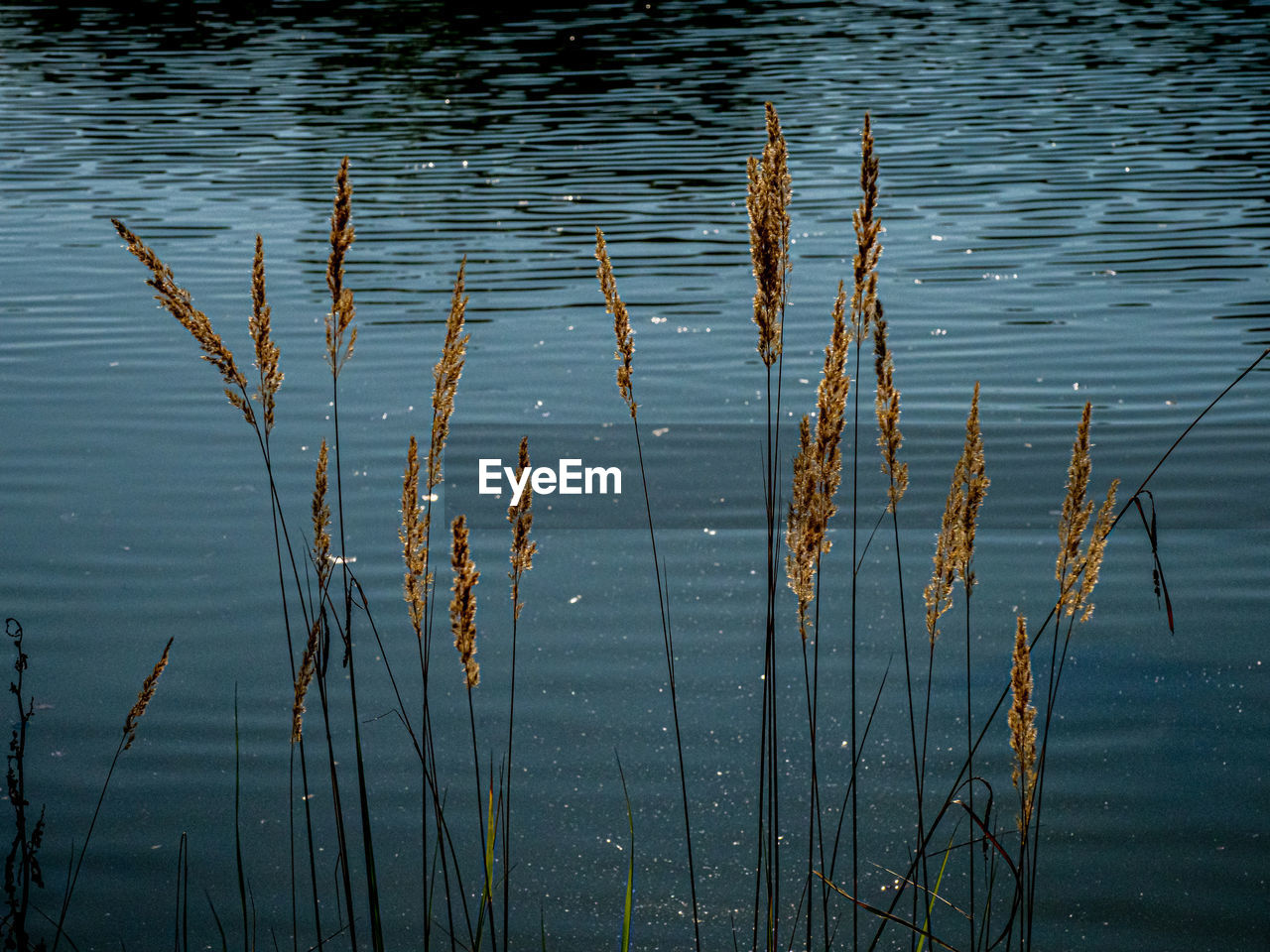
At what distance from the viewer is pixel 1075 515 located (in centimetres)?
175

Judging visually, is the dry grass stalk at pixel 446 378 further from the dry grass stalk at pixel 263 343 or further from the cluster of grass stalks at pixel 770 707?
the dry grass stalk at pixel 263 343

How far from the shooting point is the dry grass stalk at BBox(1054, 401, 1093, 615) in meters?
1.70

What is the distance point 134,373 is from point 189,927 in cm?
463

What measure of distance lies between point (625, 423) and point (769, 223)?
4407 mm

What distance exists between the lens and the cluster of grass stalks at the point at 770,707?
1697mm

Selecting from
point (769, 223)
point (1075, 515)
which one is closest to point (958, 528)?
point (1075, 515)

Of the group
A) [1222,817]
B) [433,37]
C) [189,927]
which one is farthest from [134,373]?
[433,37]

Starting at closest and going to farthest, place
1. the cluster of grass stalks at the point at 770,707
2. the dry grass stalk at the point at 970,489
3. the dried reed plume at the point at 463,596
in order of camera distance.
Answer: the dried reed plume at the point at 463,596, the cluster of grass stalks at the point at 770,707, the dry grass stalk at the point at 970,489

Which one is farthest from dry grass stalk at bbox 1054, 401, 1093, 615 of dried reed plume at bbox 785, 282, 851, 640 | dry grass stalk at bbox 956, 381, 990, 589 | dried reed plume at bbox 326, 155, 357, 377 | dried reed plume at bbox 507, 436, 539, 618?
dried reed plume at bbox 326, 155, 357, 377

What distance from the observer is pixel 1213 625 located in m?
4.05

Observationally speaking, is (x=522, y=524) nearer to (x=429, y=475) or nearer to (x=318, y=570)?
(x=429, y=475)

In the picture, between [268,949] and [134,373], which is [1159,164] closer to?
[134,373]

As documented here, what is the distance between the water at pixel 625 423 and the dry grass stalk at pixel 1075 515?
1188 millimetres

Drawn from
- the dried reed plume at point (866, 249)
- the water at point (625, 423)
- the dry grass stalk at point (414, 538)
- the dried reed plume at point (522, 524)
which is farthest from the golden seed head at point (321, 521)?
the water at point (625, 423)
